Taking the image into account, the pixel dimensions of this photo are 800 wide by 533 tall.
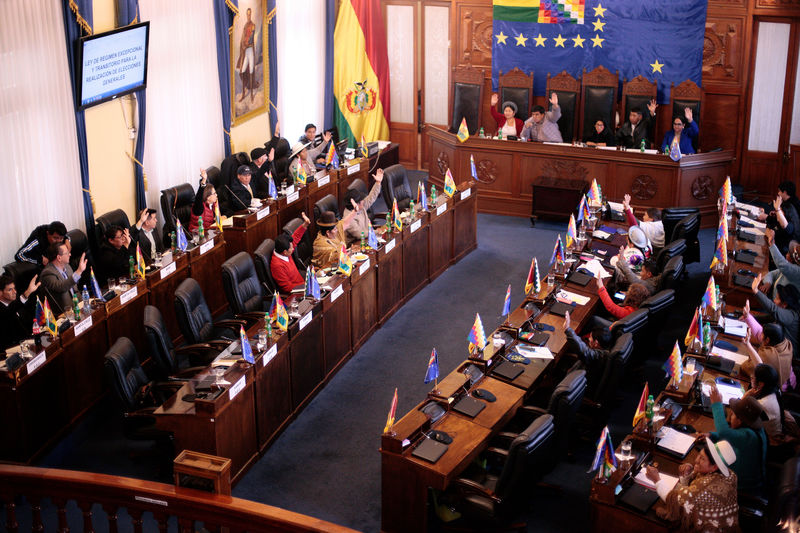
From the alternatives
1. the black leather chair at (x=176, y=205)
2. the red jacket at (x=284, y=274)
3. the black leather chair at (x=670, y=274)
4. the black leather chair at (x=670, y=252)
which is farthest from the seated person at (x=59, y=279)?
the black leather chair at (x=670, y=252)

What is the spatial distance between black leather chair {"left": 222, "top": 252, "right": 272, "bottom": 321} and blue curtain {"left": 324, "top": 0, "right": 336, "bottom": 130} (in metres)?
5.80

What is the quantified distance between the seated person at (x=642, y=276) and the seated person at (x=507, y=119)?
3974 mm

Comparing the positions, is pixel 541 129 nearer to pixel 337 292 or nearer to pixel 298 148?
pixel 298 148

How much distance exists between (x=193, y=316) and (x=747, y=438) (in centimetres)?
414

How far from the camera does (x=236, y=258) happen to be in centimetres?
729

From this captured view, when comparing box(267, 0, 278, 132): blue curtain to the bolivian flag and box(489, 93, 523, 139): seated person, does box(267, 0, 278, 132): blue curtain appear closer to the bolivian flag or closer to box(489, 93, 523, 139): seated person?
the bolivian flag

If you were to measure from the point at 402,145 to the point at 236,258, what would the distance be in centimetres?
689

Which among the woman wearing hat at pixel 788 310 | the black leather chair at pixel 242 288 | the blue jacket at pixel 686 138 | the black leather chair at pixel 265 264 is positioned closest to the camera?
the woman wearing hat at pixel 788 310

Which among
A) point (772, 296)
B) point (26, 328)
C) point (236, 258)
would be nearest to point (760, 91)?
point (772, 296)

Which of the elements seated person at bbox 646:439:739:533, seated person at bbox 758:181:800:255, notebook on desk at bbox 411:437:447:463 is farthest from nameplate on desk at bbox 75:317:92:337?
seated person at bbox 758:181:800:255

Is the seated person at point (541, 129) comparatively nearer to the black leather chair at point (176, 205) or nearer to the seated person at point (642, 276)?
the seated person at point (642, 276)

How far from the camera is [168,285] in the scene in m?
7.60

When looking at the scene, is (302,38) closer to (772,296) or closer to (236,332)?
(236,332)

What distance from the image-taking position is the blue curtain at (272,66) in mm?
11125
